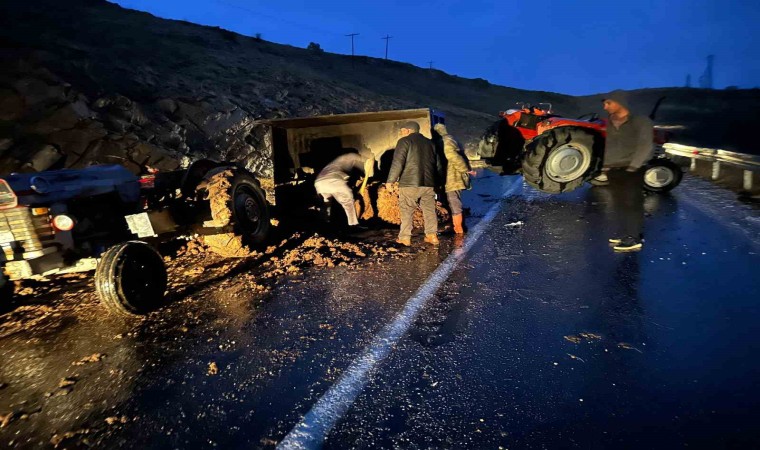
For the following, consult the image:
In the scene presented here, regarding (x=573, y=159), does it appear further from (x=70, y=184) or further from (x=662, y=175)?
(x=70, y=184)

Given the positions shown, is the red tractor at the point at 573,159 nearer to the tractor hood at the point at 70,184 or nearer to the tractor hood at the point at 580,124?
the tractor hood at the point at 580,124

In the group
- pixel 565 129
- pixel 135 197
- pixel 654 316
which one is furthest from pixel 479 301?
pixel 565 129

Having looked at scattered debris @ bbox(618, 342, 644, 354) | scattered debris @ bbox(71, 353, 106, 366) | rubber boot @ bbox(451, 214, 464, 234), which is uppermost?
rubber boot @ bbox(451, 214, 464, 234)

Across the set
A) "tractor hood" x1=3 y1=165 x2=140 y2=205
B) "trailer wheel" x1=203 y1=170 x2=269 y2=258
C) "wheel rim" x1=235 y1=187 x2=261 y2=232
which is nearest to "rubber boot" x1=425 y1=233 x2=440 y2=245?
"trailer wheel" x1=203 y1=170 x2=269 y2=258

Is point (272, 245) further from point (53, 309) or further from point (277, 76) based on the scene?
point (277, 76)

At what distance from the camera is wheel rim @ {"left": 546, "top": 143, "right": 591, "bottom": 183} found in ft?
25.5

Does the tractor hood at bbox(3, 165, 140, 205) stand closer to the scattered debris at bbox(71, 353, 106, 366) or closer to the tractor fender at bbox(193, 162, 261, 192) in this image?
the tractor fender at bbox(193, 162, 261, 192)

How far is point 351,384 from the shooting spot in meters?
2.62

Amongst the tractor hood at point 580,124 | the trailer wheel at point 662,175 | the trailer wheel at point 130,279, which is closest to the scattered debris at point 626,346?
the trailer wheel at point 130,279

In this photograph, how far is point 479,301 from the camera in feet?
12.4

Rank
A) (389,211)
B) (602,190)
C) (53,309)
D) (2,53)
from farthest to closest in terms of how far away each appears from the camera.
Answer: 1. (2,53)
2. (602,190)
3. (389,211)
4. (53,309)

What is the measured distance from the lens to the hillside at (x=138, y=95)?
36.3 ft

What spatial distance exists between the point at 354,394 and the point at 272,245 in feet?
13.0

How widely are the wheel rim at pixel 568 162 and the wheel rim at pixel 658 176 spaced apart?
5.97 ft
